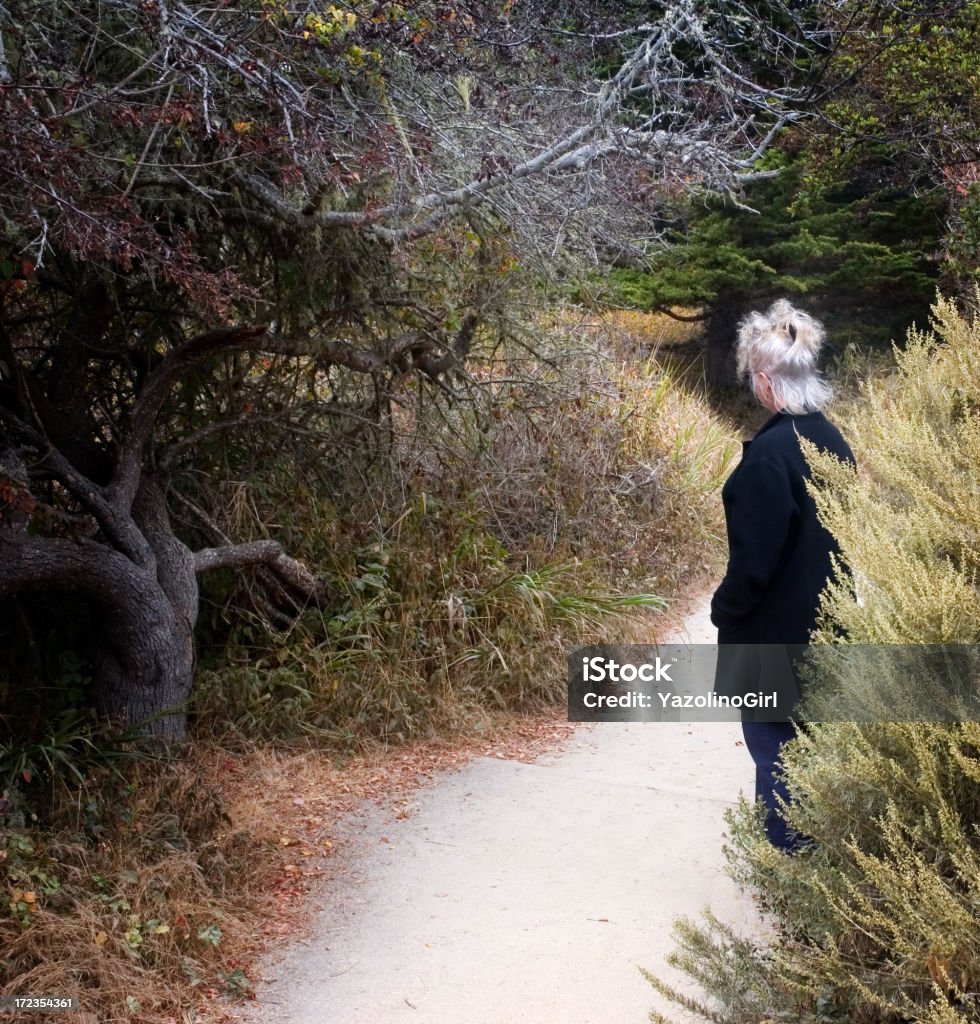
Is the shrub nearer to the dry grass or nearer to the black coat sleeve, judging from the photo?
the dry grass

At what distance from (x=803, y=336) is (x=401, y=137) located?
5.63 ft

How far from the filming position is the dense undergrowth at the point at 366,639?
3746 mm

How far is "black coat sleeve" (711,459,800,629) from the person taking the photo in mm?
3807

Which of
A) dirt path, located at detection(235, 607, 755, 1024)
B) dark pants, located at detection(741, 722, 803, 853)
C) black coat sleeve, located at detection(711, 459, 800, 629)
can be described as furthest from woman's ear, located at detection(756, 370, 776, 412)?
dirt path, located at detection(235, 607, 755, 1024)

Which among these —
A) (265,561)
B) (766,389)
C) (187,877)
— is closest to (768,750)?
(766,389)

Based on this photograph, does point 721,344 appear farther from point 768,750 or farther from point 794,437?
point 768,750

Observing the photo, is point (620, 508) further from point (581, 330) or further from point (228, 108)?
point (228, 108)

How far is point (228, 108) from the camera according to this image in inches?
165

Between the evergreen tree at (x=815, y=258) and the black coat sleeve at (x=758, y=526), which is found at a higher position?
the evergreen tree at (x=815, y=258)

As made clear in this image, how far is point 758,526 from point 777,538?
0.25 ft

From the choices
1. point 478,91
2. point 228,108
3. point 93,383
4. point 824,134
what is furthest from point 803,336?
point 824,134

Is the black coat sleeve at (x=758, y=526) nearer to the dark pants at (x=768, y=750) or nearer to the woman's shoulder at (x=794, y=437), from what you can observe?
the woman's shoulder at (x=794, y=437)

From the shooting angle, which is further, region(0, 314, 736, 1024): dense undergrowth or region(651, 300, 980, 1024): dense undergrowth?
region(0, 314, 736, 1024): dense undergrowth

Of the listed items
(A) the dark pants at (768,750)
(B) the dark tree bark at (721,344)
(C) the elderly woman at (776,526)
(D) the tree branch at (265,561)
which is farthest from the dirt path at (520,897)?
(B) the dark tree bark at (721,344)
